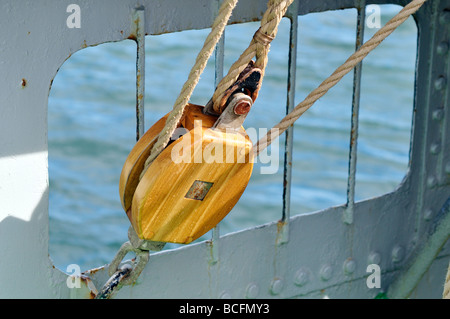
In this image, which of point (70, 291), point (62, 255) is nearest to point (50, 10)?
point (70, 291)

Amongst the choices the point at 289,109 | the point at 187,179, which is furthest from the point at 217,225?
the point at 187,179

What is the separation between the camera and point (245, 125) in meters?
7.17

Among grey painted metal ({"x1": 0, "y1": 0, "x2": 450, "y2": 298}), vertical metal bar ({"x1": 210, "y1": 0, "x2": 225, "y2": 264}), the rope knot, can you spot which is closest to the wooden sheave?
the rope knot

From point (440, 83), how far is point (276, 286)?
0.80 metres

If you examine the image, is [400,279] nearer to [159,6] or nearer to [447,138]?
[447,138]

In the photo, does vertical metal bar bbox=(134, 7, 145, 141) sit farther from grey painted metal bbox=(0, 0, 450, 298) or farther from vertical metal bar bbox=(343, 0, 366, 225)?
vertical metal bar bbox=(343, 0, 366, 225)

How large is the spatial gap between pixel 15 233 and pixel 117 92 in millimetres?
6328

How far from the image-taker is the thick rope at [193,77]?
1.30m

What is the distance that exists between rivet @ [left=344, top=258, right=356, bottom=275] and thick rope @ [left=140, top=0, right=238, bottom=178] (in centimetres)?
110

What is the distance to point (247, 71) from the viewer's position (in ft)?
4.47

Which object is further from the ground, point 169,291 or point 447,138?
point 447,138

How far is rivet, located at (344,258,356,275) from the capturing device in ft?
7.72

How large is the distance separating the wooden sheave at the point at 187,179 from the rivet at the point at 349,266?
938 mm

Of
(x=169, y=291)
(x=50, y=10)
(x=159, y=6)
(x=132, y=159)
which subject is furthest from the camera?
(x=169, y=291)
